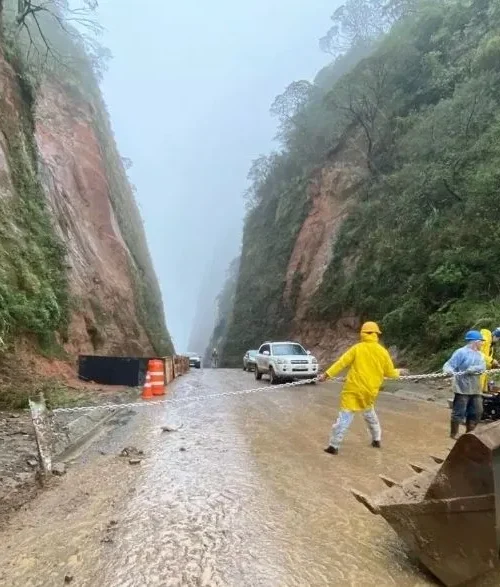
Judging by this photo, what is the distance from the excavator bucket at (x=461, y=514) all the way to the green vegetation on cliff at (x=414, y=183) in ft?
42.8

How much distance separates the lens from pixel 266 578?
11.4 feet

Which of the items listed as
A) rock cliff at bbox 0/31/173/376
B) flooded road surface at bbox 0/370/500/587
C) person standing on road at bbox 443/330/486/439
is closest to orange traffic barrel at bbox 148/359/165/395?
rock cliff at bbox 0/31/173/376

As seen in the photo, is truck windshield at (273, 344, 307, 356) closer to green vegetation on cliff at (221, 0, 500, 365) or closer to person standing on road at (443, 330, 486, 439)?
green vegetation on cliff at (221, 0, 500, 365)

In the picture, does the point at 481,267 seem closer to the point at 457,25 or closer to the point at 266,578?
the point at 266,578

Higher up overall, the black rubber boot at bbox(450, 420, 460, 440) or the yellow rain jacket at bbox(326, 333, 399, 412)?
the yellow rain jacket at bbox(326, 333, 399, 412)

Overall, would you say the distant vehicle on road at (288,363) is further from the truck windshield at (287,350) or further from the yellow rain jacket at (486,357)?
the yellow rain jacket at (486,357)

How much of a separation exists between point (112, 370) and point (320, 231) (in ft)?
84.0

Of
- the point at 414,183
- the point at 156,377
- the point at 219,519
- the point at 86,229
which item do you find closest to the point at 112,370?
the point at 156,377

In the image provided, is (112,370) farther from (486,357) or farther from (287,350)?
(486,357)

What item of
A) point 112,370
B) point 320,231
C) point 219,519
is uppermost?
point 320,231

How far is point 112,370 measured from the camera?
18.3m

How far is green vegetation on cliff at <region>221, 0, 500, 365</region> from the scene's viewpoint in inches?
759

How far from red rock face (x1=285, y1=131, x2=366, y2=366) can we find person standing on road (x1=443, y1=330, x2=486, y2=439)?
79.1ft

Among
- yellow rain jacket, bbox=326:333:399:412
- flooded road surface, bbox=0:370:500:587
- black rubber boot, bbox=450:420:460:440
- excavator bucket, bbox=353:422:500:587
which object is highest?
yellow rain jacket, bbox=326:333:399:412
